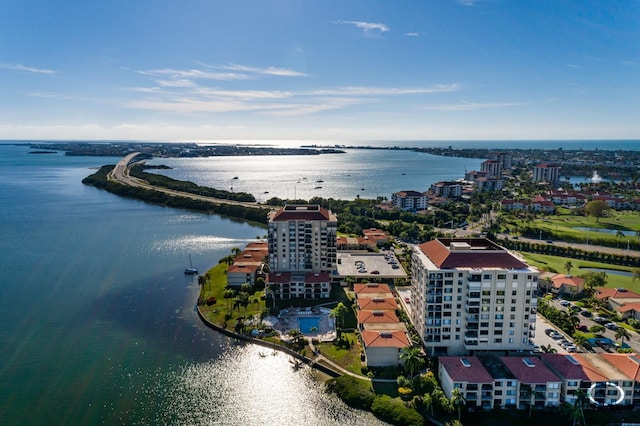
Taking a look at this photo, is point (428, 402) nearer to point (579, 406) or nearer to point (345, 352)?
point (345, 352)

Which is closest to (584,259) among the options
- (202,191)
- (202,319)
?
(202,319)

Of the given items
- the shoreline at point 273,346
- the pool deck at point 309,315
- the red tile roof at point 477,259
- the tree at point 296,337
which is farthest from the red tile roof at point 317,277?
the red tile roof at point 477,259

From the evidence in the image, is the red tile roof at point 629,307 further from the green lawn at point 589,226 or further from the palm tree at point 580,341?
the green lawn at point 589,226

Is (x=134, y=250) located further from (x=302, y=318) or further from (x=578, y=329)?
(x=578, y=329)

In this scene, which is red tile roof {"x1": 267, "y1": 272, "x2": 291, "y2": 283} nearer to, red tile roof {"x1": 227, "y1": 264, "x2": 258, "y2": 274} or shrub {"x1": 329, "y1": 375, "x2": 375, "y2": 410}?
red tile roof {"x1": 227, "y1": 264, "x2": 258, "y2": 274}

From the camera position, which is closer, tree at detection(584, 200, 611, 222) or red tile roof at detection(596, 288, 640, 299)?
red tile roof at detection(596, 288, 640, 299)

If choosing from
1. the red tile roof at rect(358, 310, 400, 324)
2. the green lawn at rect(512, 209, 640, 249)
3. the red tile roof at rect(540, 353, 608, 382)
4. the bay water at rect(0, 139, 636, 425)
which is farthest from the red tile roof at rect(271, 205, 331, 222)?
the green lawn at rect(512, 209, 640, 249)

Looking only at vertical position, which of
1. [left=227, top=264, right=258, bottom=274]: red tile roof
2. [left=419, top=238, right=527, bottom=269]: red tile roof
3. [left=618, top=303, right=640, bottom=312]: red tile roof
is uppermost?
[left=419, top=238, right=527, bottom=269]: red tile roof
